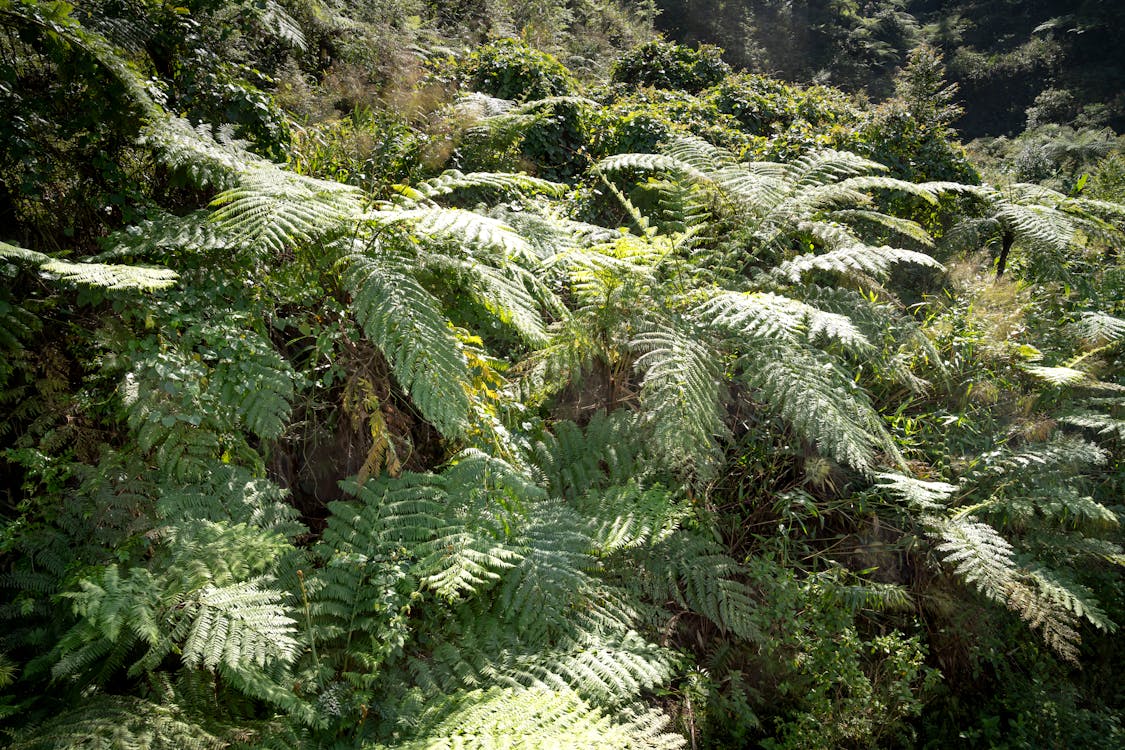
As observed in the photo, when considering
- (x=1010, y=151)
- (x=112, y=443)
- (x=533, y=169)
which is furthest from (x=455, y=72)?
(x=1010, y=151)

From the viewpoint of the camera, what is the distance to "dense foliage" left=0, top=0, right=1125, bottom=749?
191 cm

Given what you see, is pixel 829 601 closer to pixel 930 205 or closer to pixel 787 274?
pixel 787 274

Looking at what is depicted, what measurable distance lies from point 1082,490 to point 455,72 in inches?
225

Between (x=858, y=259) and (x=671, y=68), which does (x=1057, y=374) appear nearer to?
(x=858, y=259)

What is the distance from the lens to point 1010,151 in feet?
52.0

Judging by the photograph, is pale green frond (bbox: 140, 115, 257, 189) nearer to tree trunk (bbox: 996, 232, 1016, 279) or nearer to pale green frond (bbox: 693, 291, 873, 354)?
pale green frond (bbox: 693, 291, 873, 354)

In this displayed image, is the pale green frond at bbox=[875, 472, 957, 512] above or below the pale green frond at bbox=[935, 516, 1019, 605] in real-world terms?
above

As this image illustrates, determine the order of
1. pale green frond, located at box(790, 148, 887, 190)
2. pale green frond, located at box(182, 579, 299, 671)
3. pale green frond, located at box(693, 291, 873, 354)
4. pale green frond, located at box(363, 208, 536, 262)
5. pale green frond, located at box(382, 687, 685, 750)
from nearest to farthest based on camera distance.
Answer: pale green frond, located at box(182, 579, 299, 671)
pale green frond, located at box(382, 687, 685, 750)
pale green frond, located at box(363, 208, 536, 262)
pale green frond, located at box(693, 291, 873, 354)
pale green frond, located at box(790, 148, 887, 190)

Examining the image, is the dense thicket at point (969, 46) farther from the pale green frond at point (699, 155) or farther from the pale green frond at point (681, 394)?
the pale green frond at point (681, 394)

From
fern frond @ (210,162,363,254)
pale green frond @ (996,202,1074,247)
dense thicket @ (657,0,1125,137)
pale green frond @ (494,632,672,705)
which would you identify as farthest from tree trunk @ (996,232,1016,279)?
dense thicket @ (657,0,1125,137)

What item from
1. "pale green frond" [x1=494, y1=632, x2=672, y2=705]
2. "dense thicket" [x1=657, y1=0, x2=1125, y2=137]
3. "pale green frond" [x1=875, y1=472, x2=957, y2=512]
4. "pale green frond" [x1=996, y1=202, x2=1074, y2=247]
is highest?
"dense thicket" [x1=657, y1=0, x2=1125, y2=137]

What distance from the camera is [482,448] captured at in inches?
99.4

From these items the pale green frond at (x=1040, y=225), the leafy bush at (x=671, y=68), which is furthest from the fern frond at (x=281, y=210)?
the leafy bush at (x=671, y=68)

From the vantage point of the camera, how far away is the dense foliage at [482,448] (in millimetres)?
1905
